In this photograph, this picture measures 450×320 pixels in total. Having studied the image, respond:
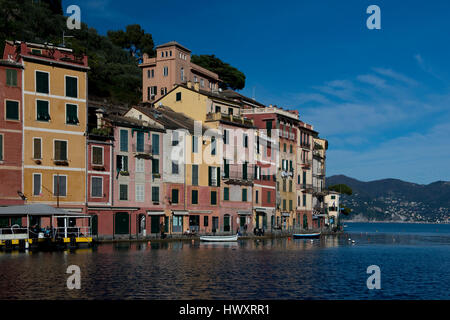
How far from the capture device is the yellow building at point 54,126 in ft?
196

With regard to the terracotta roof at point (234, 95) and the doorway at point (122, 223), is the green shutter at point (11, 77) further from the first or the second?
the terracotta roof at point (234, 95)

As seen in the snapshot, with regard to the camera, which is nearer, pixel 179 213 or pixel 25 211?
pixel 25 211

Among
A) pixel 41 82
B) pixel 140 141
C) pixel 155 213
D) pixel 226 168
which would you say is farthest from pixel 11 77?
pixel 226 168

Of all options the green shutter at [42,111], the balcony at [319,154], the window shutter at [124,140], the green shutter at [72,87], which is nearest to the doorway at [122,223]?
the window shutter at [124,140]

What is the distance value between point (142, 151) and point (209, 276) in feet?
115

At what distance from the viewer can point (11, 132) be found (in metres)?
58.5

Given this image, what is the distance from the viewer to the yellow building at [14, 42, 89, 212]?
196 ft

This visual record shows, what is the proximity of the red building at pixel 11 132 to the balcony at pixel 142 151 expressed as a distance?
13984 mm

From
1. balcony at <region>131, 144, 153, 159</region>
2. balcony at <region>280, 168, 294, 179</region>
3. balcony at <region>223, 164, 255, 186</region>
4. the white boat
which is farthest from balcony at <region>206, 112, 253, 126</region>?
the white boat

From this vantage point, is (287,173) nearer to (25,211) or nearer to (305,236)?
(305,236)

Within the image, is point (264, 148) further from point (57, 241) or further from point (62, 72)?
point (57, 241)

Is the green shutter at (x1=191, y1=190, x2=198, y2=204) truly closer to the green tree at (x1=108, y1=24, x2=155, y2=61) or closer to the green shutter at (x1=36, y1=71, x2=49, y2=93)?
the green shutter at (x1=36, y1=71, x2=49, y2=93)

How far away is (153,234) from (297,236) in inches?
1040

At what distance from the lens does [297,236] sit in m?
88.3
